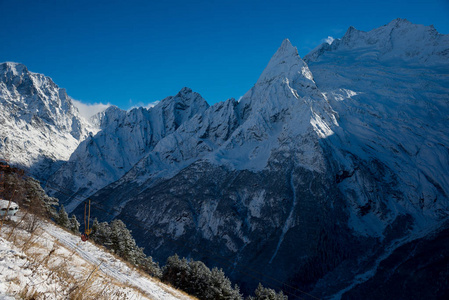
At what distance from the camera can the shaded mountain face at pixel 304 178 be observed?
2938 inches

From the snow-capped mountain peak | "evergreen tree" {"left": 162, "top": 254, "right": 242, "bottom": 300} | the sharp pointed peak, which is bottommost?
"evergreen tree" {"left": 162, "top": 254, "right": 242, "bottom": 300}

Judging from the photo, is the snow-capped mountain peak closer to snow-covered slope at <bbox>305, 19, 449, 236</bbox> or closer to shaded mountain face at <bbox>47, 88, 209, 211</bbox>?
snow-covered slope at <bbox>305, 19, 449, 236</bbox>

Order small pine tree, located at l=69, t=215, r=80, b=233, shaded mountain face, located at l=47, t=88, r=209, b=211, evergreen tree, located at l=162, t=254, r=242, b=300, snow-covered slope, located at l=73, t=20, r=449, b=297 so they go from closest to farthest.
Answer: evergreen tree, located at l=162, t=254, r=242, b=300 < small pine tree, located at l=69, t=215, r=80, b=233 < snow-covered slope, located at l=73, t=20, r=449, b=297 < shaded mountain face, located at l=47, t=88, r=209, b=211

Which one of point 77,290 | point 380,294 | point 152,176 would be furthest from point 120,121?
point 77,290

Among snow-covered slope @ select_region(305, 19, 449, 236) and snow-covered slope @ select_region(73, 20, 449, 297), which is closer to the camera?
snow-covered slope @ select_region(73, 20, 449, 297)

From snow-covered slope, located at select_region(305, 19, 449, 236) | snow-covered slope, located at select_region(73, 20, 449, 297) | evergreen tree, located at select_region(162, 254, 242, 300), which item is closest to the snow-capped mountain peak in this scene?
snow-covered slope, located at select_region(73, 20, 449, 297)

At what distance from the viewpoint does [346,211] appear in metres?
87.3

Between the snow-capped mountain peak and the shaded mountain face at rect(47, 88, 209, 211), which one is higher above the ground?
the snow-capped mountain peak

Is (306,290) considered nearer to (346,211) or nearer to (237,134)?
(346,211)

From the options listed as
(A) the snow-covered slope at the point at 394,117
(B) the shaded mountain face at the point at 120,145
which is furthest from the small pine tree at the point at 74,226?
(B) the shaded mountain face at the point at 120,145

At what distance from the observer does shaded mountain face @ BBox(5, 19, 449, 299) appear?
74.6 metres

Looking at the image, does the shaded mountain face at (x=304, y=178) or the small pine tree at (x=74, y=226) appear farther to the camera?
the shaded mountain face at (x=304, y=178)

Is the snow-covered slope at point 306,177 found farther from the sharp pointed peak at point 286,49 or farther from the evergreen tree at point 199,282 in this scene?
the evergreen tree at point 199,282

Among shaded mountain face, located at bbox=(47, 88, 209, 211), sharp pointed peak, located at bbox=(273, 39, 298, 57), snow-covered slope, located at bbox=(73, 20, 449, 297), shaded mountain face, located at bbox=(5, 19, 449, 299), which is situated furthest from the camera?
shaded mountain face, located at bbox=(47, 88, 209, 211)
